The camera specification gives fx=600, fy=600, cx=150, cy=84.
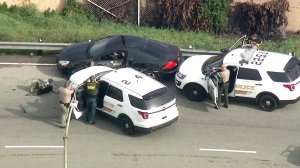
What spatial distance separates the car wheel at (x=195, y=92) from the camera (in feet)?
60.4

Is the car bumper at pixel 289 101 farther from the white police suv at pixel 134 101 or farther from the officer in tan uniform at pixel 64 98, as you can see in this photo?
the officer in tan uniform at pixel 64 98

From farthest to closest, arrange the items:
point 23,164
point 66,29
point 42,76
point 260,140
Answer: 1. point 66,29
2. point 42,76
3. point 260,140
4. point 23,164

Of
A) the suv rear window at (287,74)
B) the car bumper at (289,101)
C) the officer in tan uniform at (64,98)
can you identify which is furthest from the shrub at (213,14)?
the officer in tan uniform at (64,98)

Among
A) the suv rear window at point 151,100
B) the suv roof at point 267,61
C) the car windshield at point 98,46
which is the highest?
the suv roof at point 267,61

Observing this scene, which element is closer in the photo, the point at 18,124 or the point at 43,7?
the point at 18,124

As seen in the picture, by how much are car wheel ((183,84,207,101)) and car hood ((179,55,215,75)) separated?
47 cm

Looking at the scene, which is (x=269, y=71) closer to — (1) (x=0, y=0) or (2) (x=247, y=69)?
(2) (x=247, y=69)

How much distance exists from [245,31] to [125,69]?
8.51 metres

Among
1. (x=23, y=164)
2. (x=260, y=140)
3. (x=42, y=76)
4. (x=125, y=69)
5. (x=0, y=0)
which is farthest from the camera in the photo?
(x=0, y=0)

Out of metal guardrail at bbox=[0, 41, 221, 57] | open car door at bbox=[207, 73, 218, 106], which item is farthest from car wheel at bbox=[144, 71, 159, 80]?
metal guardrail at bbox=[0, 41, 221, 57]

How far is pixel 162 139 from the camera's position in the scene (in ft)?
54.5

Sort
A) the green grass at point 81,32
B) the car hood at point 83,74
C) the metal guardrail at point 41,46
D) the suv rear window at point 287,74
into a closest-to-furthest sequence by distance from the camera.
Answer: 1. the car hood at point 83,74
2. the suv rear window at point 287,74
3. the metal guardrail at point 41,46
4. the green grass at point 81,32

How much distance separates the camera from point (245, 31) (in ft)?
80.6

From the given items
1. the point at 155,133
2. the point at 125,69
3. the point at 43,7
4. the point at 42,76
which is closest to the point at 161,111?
the point at 155,133
